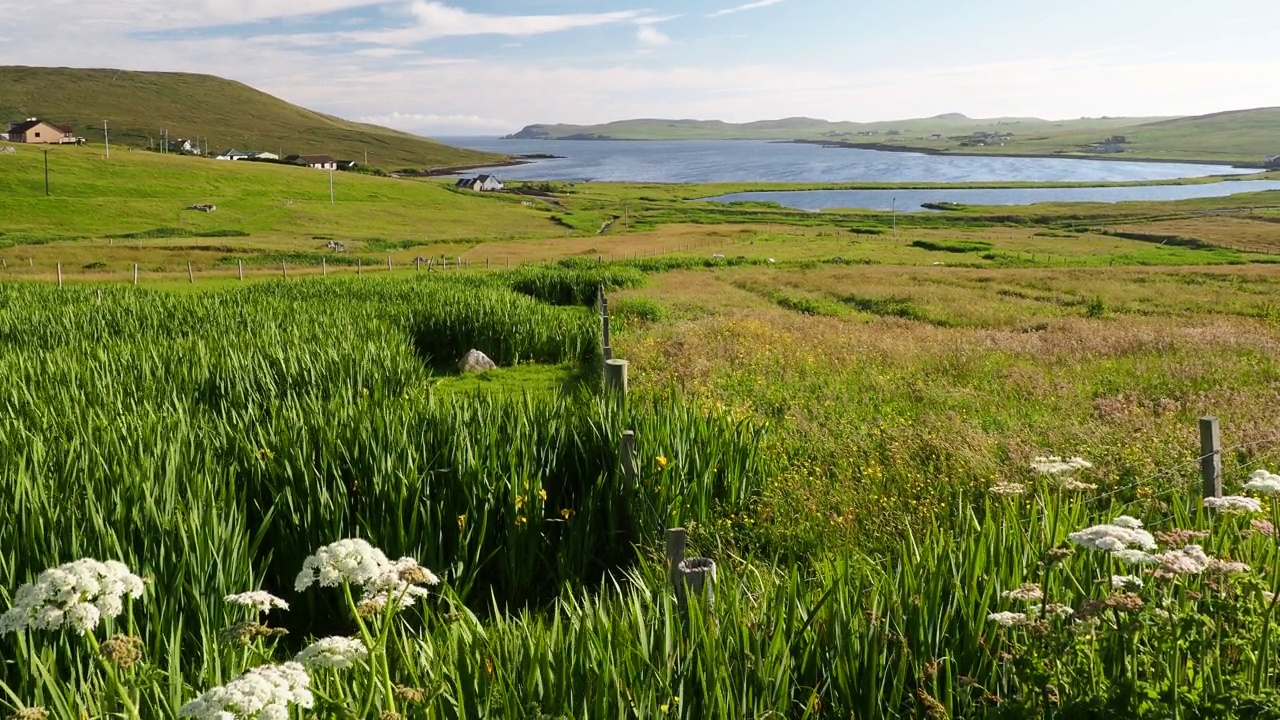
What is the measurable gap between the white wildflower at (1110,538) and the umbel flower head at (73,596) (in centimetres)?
374

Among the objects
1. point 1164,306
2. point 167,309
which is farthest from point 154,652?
point 1164,306

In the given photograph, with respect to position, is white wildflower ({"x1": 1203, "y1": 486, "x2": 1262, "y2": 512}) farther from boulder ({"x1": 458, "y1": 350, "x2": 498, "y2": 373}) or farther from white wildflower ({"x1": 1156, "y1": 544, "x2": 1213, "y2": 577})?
boulder ({"x1": 458, "y1": 350, "x2": 498, "y2": 373})

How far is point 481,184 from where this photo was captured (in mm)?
150625

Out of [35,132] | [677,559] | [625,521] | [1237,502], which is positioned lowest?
[625,521]

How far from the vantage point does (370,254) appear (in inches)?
2788

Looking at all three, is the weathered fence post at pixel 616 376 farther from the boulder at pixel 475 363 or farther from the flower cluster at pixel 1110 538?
the boulder at pixel 475 363

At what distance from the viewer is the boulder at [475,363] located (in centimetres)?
2011

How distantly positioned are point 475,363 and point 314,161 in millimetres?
172497

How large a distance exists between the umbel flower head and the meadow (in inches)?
0.8

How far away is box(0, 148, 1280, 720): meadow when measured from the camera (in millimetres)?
3691

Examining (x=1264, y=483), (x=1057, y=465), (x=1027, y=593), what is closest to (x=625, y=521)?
(x=1057, y=465)

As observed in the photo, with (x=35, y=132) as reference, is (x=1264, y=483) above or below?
below

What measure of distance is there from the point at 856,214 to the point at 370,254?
70.6 m

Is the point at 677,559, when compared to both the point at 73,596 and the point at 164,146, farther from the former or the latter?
the point at 164,146
